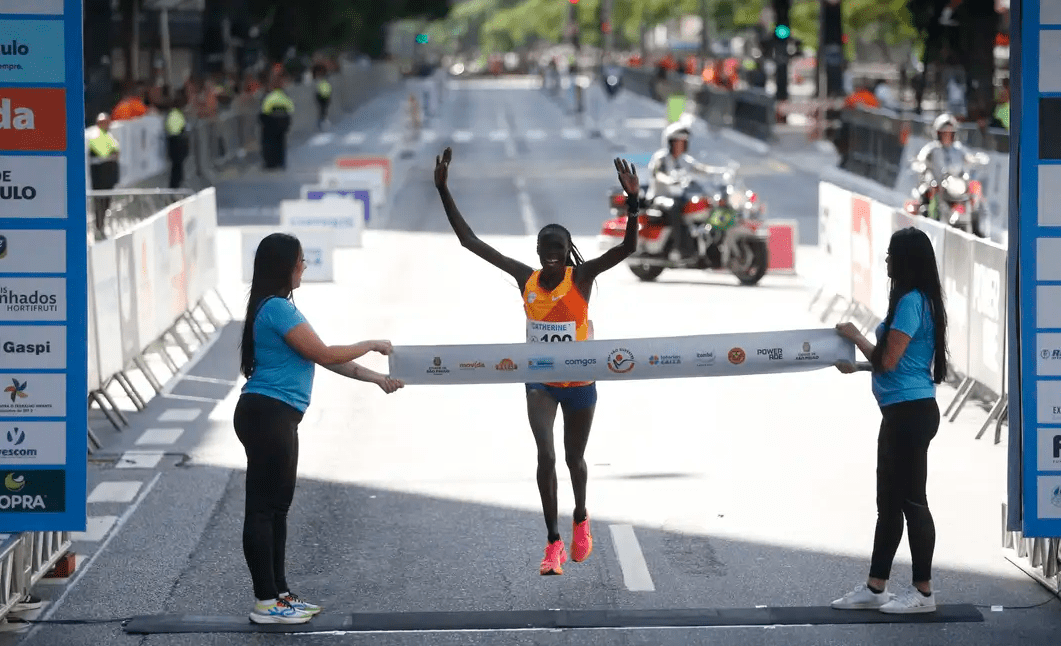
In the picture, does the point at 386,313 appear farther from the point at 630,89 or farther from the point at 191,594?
the point at 630,89

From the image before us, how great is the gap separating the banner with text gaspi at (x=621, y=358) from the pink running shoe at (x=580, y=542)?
856 millimetres

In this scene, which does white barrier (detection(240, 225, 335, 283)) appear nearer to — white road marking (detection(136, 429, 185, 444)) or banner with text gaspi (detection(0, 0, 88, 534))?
white road marking (detection(136, 429, 185, 444))

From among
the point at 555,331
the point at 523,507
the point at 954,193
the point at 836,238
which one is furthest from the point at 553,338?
the point at 954,193

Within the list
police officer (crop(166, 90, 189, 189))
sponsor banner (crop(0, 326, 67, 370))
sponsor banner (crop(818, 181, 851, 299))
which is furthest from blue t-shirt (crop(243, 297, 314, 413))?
police officer (crop(166, 90, 189, 189))

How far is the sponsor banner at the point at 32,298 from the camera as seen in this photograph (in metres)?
9.44

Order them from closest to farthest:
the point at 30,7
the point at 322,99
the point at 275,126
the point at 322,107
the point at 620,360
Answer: the point at 30,7 < the point at 620,360 < the point at 275,126 < the point at 322,99 < the point at 322,107

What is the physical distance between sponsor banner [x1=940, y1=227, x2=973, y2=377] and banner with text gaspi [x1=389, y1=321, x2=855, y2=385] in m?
5.44

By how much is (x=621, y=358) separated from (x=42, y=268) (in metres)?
2.94

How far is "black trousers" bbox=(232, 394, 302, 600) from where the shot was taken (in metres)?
8.94

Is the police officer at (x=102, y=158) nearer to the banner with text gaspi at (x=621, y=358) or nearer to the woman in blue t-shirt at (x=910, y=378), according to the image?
the banner with text gaspi at (x=621, y=358)

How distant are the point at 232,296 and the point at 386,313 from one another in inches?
115

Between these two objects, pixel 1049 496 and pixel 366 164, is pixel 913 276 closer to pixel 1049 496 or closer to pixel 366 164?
pixel 1049 496

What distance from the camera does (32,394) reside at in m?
9.52

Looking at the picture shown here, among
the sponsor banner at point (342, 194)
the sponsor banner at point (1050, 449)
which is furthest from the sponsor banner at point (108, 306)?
the sponsor banner at point (342, 194)
